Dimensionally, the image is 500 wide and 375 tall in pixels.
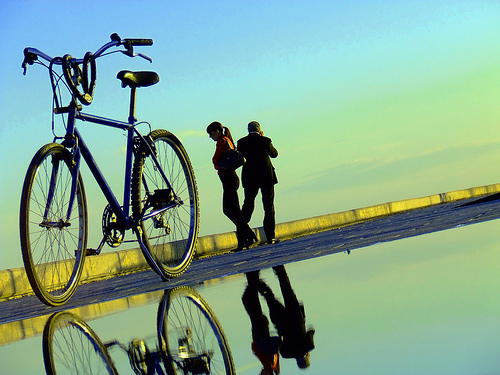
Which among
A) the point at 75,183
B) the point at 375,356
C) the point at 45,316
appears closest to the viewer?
the point at 375,356

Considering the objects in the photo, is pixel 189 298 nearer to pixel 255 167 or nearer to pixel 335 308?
pixel 335 308

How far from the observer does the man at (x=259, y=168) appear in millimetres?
12109

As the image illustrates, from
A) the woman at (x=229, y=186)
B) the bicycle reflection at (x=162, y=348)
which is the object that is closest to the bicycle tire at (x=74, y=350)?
the bicycle reflection at (x=162, y=348)

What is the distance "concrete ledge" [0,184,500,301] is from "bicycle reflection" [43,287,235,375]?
201 inches

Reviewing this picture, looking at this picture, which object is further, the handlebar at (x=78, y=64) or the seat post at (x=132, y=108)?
the seat post at (x=132, y=108)

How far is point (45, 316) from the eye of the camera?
4.77 meters

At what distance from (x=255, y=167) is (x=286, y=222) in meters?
4.30

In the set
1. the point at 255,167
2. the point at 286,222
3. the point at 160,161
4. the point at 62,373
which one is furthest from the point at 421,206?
the point at 62,373

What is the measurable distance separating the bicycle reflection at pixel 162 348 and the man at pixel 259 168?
8.08 metres

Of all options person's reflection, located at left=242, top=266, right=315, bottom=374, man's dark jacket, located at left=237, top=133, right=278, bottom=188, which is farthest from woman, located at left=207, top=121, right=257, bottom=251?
person's reflection, located at left=242, top=266, right=315, bottom=374

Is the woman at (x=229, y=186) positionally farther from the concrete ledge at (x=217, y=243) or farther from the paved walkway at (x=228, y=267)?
the paved walkway at (x=228, y=267)

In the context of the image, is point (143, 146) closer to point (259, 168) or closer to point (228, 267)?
point (228, 267)

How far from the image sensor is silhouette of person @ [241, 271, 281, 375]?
7.59 ft

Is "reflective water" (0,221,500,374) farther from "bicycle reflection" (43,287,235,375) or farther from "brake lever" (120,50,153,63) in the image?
"brake lever" (120,50,153,63)
